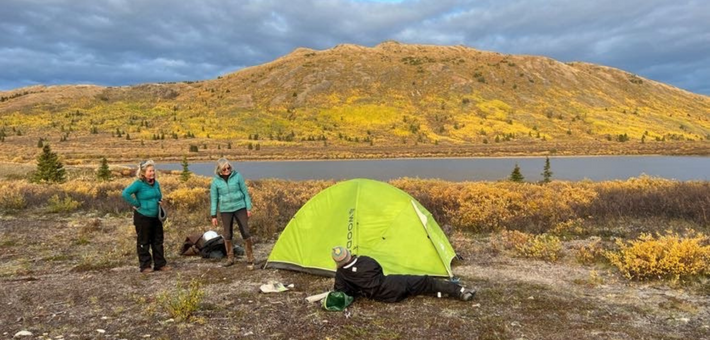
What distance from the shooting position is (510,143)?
6800 cm

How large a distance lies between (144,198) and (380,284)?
4478mm

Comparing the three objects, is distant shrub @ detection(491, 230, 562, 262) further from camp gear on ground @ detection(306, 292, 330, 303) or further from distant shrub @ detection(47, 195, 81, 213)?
distant shrub @ detection(47, 195, 81, 213)

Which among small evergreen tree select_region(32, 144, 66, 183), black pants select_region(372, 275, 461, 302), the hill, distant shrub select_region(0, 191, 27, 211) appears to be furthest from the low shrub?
the hill

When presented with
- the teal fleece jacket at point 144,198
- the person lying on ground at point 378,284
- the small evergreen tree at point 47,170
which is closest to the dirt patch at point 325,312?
the person lying on ground at point 378,284

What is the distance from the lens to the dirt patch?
5738 millimetres

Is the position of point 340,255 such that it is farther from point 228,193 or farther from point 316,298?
point 228,193

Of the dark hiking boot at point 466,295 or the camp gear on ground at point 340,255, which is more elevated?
the camp gear on ground at point 340,255

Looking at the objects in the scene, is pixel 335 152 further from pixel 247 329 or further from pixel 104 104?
pixel 104 104

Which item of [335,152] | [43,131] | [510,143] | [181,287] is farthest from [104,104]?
[181,287]

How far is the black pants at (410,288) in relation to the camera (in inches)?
267

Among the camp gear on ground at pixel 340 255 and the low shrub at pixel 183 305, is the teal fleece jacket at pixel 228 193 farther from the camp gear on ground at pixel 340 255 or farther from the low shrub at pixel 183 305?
the camp gear on ground at pixel 340 255

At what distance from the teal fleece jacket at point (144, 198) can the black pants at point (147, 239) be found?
0.11 metres

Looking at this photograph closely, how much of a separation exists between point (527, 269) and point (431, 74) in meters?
92.7

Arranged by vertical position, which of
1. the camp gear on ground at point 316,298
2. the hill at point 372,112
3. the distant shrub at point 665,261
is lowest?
the camp gear on ground at point 316,298
